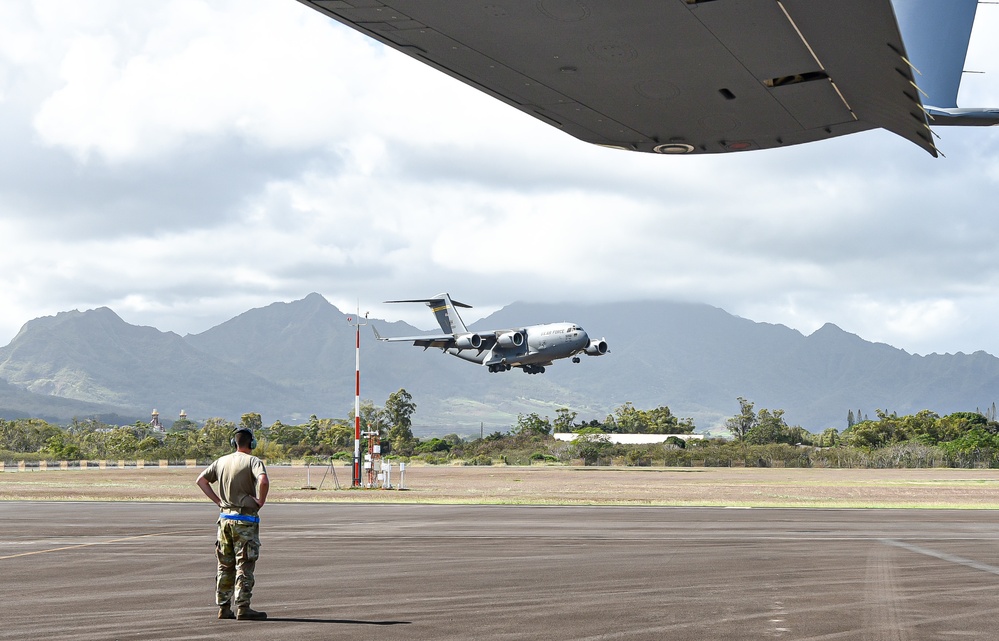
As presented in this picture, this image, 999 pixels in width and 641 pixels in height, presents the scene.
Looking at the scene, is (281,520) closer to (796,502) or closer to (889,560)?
(889,560)

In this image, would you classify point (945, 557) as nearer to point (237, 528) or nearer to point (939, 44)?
point (939, 44)

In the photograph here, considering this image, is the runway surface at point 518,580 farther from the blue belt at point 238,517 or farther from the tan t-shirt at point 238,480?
the tan t-shirt at point 238,480

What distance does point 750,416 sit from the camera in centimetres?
15562

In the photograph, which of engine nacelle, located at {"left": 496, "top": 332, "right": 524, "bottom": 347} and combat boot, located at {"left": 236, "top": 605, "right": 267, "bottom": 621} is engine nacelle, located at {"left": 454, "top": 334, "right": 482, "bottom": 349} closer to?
engine nacelle, located at {"left": 496, "top": 332, "right": 524, "bottom": 347}

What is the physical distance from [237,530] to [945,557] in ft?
37.9

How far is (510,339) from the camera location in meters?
69.8

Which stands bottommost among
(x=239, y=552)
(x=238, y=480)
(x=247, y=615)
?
(x=247, y=615)

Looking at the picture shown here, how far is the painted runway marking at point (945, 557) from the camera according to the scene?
46.1ft

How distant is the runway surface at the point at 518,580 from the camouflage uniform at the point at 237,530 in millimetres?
396

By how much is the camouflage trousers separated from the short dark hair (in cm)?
79

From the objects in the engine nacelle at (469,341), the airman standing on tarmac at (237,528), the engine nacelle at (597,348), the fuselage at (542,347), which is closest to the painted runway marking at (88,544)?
the airman standing on tarmac at (237,528)

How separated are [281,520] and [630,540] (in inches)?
369

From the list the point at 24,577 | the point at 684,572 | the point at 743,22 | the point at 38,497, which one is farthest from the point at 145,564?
the point at 38,497

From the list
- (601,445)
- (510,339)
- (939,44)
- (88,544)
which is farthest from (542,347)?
(939,44)
